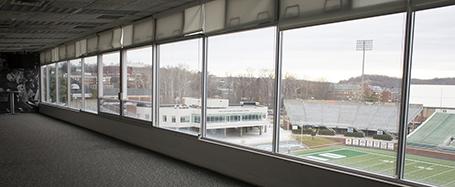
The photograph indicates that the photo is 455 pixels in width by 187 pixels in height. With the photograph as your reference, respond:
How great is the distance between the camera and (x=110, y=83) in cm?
993

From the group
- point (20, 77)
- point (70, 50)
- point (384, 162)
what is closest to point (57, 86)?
point (20, 77)

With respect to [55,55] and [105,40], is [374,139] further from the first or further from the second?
[55,55]

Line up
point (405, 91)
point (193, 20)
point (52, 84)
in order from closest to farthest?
point (405, 91)
point (193, 20)
point (52, 84)

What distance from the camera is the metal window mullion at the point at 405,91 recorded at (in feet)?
11.0

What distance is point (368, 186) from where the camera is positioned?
3572 mm

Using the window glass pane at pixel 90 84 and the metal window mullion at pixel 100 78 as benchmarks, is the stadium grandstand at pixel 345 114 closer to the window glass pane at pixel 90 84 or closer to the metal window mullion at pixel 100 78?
the metal window mullion at pixel 100 78

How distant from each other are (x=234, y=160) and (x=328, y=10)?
252cm

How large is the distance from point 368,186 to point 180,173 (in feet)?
9.57

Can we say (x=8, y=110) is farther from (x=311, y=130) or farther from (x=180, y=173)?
(x=311, y=130)

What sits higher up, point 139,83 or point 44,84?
point 139,83

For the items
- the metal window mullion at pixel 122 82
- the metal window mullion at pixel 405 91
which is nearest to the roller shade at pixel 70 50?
the metal window mullion at pixel 122 82

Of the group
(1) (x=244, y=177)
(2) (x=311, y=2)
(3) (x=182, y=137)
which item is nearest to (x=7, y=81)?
(3) (x=182, y=137)

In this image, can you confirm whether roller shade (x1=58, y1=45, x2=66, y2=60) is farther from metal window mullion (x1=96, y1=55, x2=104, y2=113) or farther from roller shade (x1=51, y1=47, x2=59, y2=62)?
metal window mullion (x1=96, y1=55, x2=104, y2=113)

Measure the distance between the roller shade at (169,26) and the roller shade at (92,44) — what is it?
3773mm
